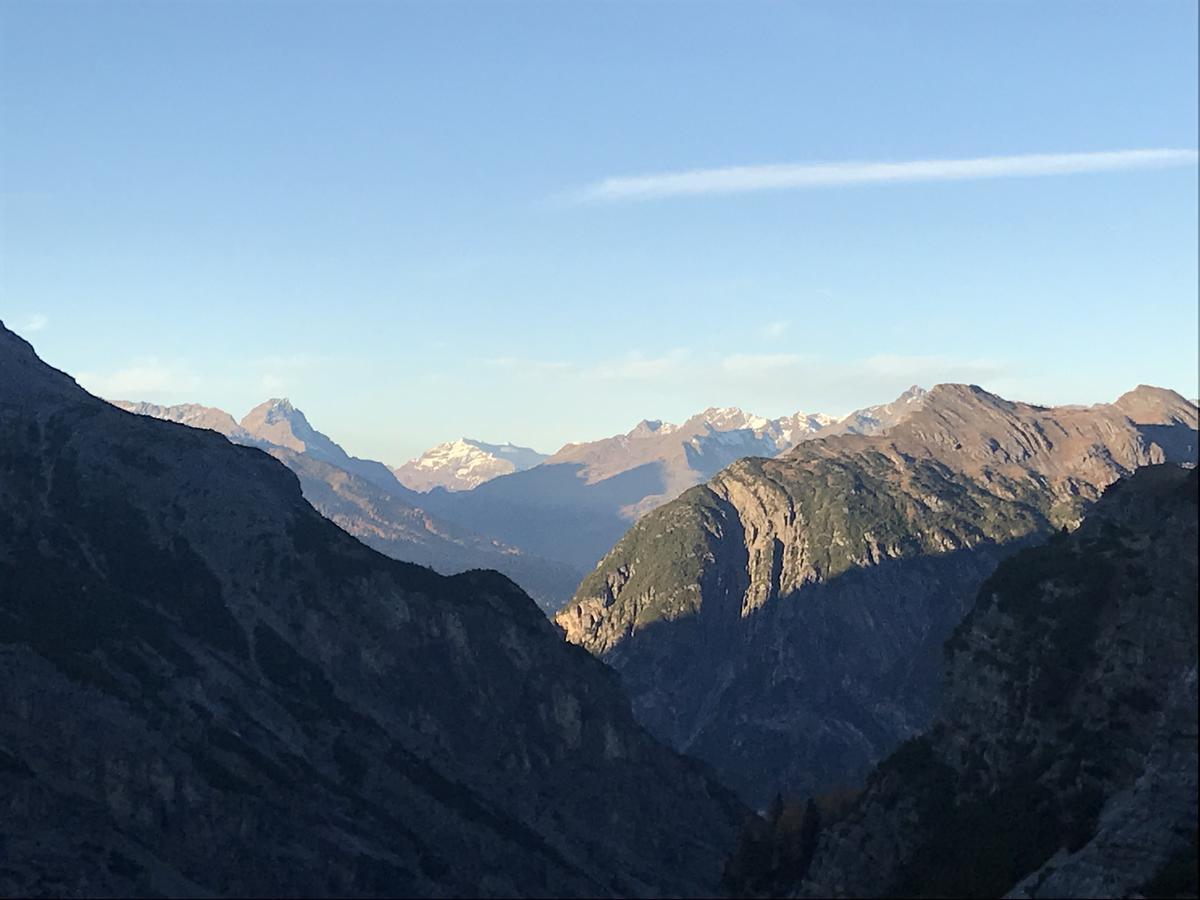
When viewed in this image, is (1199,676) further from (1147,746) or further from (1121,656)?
(1121,656)

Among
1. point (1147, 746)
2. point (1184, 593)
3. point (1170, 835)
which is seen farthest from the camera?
point (1147, 746)

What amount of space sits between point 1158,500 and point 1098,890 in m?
72.9

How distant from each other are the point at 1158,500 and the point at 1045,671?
2838 centimetres

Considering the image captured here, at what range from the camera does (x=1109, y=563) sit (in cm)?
19200

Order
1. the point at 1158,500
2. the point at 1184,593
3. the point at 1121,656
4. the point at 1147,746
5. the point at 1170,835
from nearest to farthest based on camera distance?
1. the point at 1184,593
2. the point at 1170,835
3. the point at 1147,746
4. the point at 1121,656
5. the point at 1158,500

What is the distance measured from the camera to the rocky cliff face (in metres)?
125

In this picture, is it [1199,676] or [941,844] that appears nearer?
[1199,676]

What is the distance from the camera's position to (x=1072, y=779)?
166875 millimetres

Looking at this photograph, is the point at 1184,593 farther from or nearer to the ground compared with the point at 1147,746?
farther from the ground

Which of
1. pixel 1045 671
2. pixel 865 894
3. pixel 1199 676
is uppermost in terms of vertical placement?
pixel 1199 676

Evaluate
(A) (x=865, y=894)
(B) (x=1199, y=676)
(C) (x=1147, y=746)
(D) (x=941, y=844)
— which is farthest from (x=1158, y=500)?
(B) (x=1199, y=676)

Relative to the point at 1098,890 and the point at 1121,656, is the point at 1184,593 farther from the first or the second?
the point at 1121,656

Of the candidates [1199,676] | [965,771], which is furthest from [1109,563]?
[1199,676]

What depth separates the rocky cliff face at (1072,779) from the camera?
411ft
